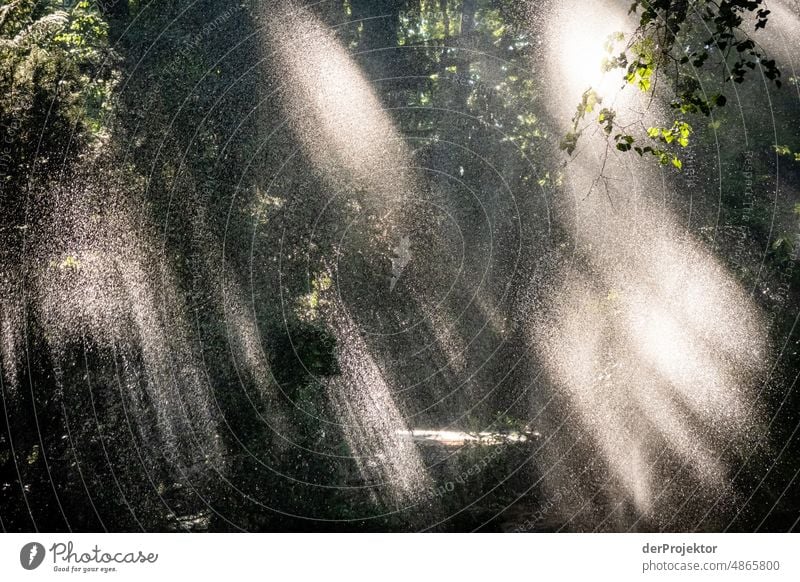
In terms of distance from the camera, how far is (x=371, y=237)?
18.3 feet

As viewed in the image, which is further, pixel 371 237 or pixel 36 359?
pixel 371 237

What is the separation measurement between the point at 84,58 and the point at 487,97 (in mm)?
3179

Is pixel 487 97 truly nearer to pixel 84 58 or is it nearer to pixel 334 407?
pixel 334 407

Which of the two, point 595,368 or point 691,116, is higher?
point 691,116

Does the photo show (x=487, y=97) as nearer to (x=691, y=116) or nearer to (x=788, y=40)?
(x=691, y=116)

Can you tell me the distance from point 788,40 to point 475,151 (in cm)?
272

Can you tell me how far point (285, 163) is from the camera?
5.45 meters

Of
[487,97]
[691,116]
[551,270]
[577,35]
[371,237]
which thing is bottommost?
[551,270]

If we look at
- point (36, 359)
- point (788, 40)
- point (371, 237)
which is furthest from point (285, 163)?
point (788, 40)

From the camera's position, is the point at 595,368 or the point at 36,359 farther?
the point at 595,368

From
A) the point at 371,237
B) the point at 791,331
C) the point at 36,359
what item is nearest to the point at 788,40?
the point at 791,331
